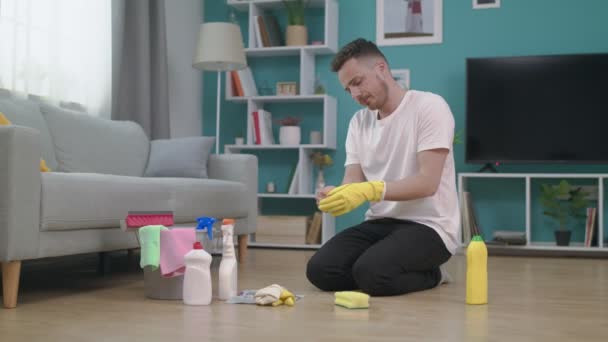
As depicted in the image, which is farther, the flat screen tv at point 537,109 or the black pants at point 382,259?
the flat screen tv at point 537,109

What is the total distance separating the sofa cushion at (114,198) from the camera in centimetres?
219

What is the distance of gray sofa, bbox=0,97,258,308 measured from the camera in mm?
2055

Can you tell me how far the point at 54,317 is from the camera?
6.27 ft

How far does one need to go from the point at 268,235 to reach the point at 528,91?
1882 millimetres

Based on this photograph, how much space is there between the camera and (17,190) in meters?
2.05

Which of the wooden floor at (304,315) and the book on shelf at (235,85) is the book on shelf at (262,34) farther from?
the wooden floor at (304,315)

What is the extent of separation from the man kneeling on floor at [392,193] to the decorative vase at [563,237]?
6.41 ft

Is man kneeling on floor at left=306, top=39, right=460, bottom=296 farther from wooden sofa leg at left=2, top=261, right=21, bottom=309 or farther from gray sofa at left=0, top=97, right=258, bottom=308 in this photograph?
wooden sofa leg at left=2, top=261, right=21, bottom=309

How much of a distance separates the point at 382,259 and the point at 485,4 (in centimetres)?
292

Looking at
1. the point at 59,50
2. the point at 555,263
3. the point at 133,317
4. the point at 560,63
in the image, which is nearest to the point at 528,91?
the point at 560,63

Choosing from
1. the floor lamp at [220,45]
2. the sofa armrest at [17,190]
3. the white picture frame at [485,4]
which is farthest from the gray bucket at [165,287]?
the white picture frame at [485,4]

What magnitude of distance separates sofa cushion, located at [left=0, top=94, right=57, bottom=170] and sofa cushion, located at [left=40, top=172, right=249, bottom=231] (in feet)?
1.80

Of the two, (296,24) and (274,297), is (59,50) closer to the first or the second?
(296,24)

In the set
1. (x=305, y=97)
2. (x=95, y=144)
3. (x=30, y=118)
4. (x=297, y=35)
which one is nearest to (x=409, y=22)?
(x=297, y=35)
